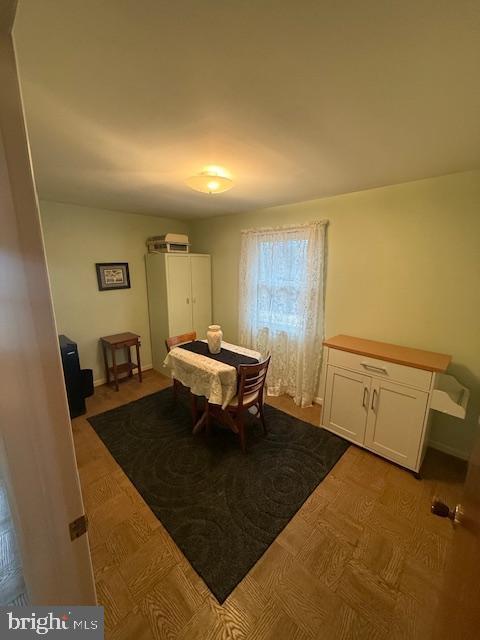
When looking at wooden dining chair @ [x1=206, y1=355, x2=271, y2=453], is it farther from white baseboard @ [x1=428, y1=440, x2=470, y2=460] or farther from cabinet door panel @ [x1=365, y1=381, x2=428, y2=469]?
white baseboard @ [x1=428, y1=440, x2=470, y2=460]

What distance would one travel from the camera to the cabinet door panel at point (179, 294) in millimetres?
3454

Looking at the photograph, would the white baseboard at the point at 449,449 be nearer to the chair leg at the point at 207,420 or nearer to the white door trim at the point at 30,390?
the chair leg at the point at 207,420

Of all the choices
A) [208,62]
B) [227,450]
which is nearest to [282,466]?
[227,450]

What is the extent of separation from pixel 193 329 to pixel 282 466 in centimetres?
232

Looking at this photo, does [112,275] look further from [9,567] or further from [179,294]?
[9,567]

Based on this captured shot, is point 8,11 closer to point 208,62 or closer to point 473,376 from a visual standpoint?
point 208,62

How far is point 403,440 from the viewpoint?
2.00 m

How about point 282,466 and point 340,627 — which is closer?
point 340,627

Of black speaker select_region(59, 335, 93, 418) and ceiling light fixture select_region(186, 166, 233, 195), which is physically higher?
ceiling light fixture select_region(186, 166, 233, 195)

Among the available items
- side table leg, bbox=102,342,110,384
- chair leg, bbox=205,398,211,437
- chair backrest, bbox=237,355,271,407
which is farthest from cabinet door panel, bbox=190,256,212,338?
chair backrest, bbox=237,355,271,407

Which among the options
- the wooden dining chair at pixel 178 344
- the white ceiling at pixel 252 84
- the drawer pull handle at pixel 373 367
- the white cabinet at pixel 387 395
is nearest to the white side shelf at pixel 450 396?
the white cabinet at pixel 387 395

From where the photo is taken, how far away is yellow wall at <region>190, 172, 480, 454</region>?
1.96 m

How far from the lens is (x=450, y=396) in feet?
6.16

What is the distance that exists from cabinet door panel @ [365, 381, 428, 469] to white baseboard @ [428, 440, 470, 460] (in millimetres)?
502
